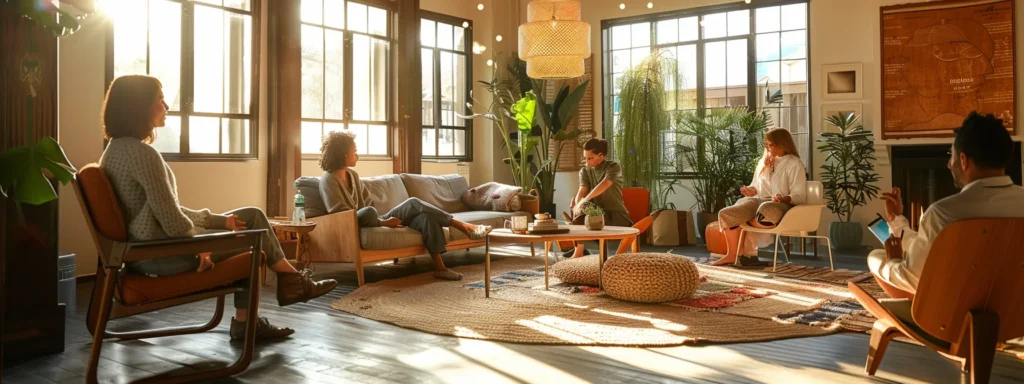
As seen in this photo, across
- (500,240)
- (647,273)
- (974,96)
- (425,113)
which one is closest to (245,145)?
(425,113)

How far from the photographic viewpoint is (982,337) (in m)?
2.53

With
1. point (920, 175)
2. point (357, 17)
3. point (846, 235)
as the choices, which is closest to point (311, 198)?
point (357, 17)

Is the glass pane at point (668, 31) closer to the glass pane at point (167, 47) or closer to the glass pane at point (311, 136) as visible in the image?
the glass pane at point (311, 136)

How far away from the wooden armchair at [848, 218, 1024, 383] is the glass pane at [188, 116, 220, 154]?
219 inches

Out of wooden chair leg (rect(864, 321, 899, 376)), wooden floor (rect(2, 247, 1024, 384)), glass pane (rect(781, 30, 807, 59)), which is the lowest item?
wooden floor (rect(2, 247, 1024, 384))

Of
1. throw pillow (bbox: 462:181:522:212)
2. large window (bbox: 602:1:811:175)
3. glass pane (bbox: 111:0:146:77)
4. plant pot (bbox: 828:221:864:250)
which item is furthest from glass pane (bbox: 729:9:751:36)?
glass pane (bbox: 111:0:146:77)

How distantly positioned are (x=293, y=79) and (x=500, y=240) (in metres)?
3.06

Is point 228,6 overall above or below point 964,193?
above

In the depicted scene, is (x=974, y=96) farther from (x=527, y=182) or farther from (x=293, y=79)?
(x=293, y=79)

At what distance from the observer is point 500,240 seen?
507 cm

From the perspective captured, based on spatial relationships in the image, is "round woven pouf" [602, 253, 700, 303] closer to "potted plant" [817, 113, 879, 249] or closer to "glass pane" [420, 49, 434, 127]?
"potted plant" [817, 113, 879, 249]

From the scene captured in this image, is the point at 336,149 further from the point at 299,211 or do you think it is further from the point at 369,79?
the point at 369,79

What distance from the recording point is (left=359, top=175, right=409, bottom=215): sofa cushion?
22.2 feet

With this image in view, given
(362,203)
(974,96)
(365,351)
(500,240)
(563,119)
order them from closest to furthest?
(365,351) → (500,240) → (362,203) → (974,96) → (563,119)
